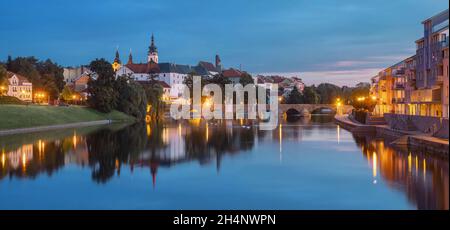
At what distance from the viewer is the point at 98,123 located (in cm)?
7006

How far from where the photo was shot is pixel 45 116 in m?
60.5

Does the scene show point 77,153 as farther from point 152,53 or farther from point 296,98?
point 152,53

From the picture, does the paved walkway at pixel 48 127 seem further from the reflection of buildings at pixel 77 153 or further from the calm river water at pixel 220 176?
the calm river water at pixel 220 176

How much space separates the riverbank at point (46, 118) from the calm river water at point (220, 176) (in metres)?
11.9

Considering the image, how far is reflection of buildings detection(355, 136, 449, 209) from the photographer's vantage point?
64.6 ft

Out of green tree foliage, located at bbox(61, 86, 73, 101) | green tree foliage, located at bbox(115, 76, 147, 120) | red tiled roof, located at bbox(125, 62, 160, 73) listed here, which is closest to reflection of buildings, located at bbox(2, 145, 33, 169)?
green tree foliage, located at bbox(115, 76, 147, 120)

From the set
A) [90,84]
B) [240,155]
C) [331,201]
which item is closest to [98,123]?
[90,84]

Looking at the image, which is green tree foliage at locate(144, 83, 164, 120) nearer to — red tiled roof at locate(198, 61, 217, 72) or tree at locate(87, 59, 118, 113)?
tree at locate(87, 59, 118, 113)

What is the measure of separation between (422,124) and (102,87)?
4392 centimetres

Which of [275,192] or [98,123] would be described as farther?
[98,123]

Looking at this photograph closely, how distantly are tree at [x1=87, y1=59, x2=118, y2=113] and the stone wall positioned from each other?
37031 millimetres
